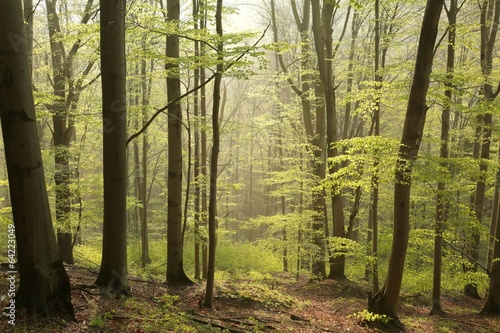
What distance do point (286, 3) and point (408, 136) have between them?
14049 mm

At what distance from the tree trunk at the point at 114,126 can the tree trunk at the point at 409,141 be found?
16.6 feet

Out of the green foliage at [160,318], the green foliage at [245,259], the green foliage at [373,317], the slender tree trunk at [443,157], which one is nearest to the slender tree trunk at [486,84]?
the slender tree trunk at [443,157]

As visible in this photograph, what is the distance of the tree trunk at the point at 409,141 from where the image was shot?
6.98 metres

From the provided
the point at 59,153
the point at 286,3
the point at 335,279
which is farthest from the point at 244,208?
the point at 59,153

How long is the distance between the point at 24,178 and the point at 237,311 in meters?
5.07

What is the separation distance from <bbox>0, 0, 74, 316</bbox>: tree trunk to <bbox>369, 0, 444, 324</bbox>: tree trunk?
590 cm

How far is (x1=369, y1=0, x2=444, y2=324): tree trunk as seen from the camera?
22.9 feet

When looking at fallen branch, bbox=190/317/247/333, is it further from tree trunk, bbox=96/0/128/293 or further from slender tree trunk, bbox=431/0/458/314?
slender tree trunk, bbox=431/0/458/314

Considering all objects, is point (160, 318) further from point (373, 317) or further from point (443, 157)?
point (443, 157)

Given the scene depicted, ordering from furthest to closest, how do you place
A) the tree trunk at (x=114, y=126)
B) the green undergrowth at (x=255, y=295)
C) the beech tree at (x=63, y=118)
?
the beech tree at (x=63, y=118) < the green undergrowth at (x=255, y=295) < the tree trunk at (x=114, y=126)

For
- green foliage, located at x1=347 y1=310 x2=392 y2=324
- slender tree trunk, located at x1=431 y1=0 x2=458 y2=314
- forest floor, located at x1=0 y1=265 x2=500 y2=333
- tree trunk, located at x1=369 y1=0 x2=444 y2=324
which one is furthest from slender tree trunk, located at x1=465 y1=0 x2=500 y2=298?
green foliage, located at x1=347 y1=310 x2=392 y2=324

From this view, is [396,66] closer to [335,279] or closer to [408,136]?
[408,136]

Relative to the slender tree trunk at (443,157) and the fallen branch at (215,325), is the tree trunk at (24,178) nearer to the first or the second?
the fallen branch at (215,325)

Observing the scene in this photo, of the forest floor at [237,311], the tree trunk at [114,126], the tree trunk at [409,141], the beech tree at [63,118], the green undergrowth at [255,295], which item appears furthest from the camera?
the beech tree at [63,118]
